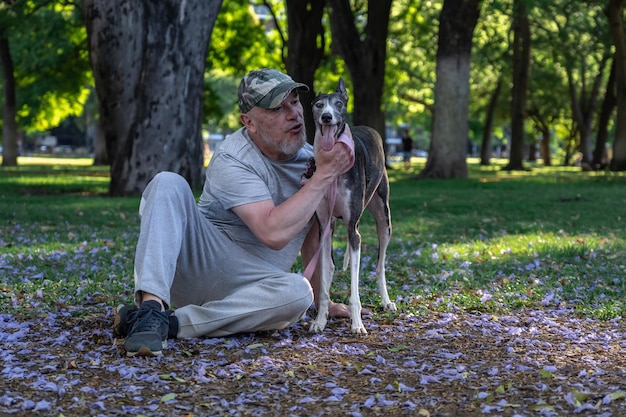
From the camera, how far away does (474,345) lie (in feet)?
17.3

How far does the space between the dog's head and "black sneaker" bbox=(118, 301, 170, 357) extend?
4.40 ft

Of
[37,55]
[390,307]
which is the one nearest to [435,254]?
[390,307]

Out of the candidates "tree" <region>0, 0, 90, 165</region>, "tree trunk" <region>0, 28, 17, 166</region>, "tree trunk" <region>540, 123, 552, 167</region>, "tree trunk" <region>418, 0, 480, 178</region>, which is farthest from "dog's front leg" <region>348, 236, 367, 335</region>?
"tree trunk" <region>540, 123, 552, 167</region>

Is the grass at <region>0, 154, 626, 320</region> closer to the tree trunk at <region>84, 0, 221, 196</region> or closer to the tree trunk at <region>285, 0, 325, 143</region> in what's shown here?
the tree trunk at <region>84, 0, 221, 196</region>

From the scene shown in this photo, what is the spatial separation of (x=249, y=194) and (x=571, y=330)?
2.31 meters

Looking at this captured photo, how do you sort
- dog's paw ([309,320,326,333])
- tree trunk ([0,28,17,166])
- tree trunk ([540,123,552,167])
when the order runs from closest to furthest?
1. dog's paw ([309,320,326,333])
2. tree trunk ([0,28,17,166])
3. tree trunk ([540,123,552,167])

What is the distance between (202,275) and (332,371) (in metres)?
1.24

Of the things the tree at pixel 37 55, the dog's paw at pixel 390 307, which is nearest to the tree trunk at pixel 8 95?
the tree at pixel 37 55

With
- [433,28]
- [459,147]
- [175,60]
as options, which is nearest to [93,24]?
[175,60]

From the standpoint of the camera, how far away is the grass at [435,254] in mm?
6812

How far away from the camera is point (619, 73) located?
29.0 m

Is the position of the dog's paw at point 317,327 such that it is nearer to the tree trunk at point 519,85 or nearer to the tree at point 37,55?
the tree at point 37,55

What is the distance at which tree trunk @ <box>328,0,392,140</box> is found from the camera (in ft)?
81.6

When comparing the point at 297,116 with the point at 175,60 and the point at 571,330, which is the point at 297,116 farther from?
the point at 175,60
